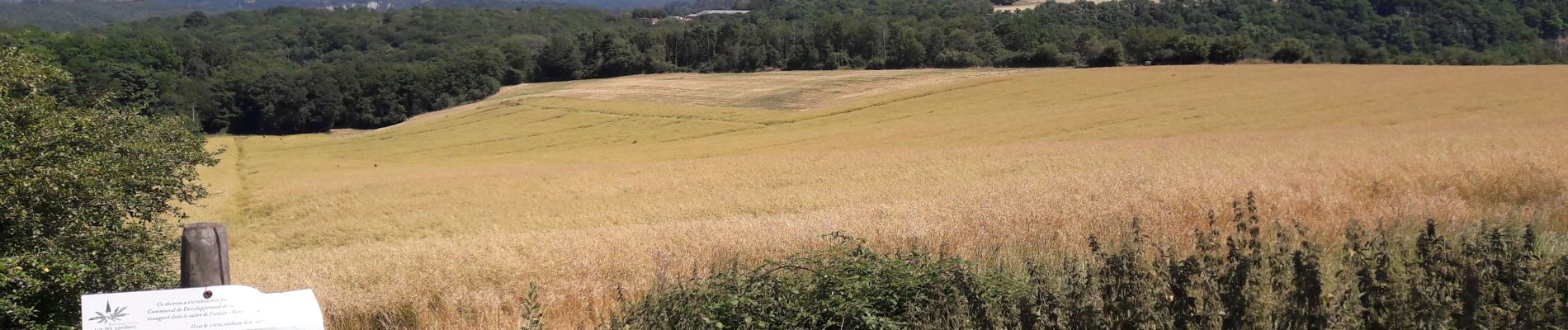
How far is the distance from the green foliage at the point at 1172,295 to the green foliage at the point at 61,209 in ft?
13.2

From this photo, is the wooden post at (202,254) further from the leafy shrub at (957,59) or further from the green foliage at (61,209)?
the leafy shrub at (957,59)

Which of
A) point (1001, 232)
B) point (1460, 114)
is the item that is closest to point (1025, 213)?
point (1001, 232)

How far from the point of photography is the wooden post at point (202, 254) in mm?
4652

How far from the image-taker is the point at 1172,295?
5531 mm

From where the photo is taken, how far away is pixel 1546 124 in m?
24.2

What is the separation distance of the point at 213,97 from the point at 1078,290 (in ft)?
302

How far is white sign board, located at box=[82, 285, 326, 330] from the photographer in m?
4.22

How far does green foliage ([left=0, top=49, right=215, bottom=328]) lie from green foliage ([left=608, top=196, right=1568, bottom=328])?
4017 mm

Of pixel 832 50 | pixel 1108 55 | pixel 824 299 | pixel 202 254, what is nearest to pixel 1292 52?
pixel 1108 55

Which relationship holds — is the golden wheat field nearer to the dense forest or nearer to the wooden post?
the wooden post

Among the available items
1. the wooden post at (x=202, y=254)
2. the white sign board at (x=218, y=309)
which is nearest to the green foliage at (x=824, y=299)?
the white sign board at (x=218, y=309)

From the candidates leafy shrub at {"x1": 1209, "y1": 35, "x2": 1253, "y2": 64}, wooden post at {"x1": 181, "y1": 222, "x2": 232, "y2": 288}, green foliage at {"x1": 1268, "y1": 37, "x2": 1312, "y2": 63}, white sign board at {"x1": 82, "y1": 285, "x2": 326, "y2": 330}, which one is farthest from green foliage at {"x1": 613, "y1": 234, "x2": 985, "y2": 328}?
leafy shrub at {"x1": 1209, "y1": 35, "x2": 1253, "y2": 64}

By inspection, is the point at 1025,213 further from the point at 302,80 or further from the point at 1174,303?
the point at 302,80

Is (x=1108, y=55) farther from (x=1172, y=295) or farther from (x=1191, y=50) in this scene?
(x=1172, y=295)
